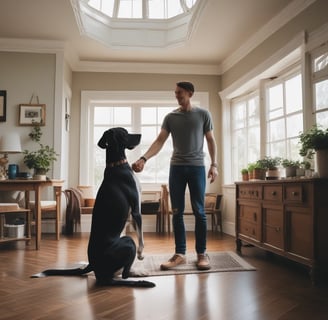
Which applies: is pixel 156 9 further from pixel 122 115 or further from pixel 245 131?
pixel 245 131

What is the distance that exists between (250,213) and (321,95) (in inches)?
50.2

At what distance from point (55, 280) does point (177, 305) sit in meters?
0.97

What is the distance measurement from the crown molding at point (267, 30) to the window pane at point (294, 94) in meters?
0.64

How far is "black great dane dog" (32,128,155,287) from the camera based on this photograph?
2.08 metres

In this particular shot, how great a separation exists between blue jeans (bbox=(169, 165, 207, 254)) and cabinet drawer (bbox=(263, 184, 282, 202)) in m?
0.63

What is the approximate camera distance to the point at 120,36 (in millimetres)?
4988

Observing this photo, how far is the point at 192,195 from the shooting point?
8.91ft

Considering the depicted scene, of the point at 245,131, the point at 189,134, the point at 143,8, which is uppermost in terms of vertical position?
the point at 143,8

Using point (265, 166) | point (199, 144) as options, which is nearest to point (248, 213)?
point (265, 166)

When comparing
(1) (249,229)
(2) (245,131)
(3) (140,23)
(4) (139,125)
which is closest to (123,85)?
(4) (139,125)

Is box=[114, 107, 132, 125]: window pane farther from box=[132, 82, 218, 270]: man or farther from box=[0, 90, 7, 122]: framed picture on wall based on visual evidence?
box=[132, 82, 218, 270]: man

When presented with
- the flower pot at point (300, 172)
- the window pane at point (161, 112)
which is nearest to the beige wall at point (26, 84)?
the window pane at point (161, 112)

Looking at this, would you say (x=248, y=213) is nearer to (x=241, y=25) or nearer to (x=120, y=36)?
(x=241, y=25)

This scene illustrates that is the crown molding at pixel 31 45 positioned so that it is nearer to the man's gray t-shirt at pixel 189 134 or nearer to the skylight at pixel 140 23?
the skylight at pixel 140 23
